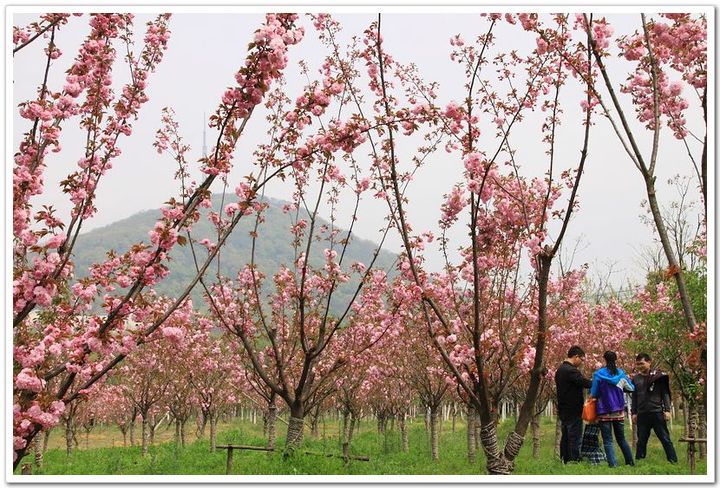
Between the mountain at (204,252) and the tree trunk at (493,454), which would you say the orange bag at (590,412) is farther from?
the mountain at (204,252)

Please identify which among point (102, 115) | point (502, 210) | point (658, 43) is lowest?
point (502, 210)

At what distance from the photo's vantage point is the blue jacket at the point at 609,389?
687cm

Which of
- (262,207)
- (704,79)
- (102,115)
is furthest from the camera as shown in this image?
(262,207)

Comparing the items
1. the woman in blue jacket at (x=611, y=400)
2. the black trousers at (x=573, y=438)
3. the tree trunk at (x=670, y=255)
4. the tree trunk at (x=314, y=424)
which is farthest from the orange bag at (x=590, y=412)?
the tree trunk at (x=314, y=424)

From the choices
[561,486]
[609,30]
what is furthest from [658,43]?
[561,486]

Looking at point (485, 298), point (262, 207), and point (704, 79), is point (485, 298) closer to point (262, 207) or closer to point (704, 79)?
point (262, 207)

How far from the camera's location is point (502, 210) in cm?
549

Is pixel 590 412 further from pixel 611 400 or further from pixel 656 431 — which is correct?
pixel 656 431

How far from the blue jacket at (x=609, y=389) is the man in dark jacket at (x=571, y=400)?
0.18 m

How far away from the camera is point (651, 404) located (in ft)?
24.2

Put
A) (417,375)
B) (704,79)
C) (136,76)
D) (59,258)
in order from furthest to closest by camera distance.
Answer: (417,375) < (136,76) < (704,79) < (59,258)

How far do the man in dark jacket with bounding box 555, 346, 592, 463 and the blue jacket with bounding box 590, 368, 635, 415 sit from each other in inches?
7.1

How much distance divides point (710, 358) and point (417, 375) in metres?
9.95

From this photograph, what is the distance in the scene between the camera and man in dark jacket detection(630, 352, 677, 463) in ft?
23.8
